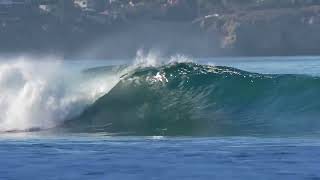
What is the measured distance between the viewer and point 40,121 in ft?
88.5

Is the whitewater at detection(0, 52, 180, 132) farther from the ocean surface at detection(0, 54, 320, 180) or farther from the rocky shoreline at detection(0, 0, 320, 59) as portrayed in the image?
the rocky shoreline at detection(0, 0, 320, 59)

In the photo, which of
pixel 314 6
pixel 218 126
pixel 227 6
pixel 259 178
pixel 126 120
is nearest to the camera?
pixel 259 178

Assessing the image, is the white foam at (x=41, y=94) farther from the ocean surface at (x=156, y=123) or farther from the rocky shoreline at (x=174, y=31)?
the rocky shoreline at (x=174, y=31)

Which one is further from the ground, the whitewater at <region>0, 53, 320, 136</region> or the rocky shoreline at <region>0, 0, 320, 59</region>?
the rocky shoreline at <region>0, 0, 320, 59</region>

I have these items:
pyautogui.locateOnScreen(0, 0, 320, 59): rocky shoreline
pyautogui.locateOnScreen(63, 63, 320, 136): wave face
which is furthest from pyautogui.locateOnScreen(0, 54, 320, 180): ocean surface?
pyautogui.locateOnScreen(0, 0, 320, 59): rocky shoreline

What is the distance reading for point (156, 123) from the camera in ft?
84.5

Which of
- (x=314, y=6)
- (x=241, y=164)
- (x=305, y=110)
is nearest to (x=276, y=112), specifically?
(x=305, y=110)

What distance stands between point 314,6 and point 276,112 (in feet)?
299

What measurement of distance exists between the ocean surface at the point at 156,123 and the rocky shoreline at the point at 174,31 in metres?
72.1

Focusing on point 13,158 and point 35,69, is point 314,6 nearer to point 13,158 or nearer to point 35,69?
point 35,69

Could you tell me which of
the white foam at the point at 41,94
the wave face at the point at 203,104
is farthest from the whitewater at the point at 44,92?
the wave face at the point at 203,104

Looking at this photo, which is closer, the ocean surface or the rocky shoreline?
the ocean surface

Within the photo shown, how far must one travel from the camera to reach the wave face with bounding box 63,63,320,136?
24.5 meters

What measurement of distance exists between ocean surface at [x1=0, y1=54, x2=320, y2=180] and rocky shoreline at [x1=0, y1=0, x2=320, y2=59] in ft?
237
